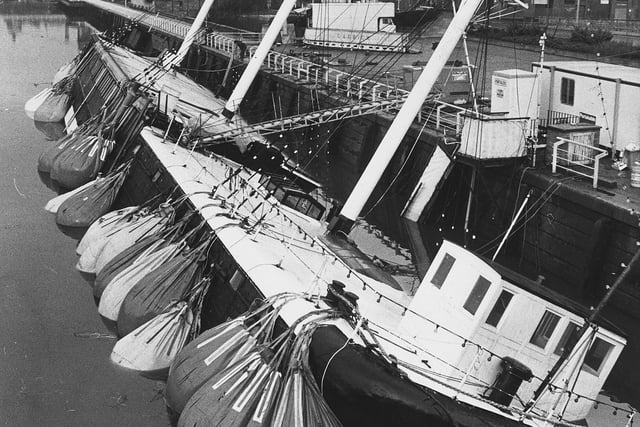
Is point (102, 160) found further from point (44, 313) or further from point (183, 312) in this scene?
point (183, 312)

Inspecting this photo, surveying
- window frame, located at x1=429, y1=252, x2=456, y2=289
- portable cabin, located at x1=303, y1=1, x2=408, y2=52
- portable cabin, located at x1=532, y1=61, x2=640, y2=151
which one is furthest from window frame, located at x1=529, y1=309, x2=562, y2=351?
portable cabin, located at x1=303, y1=1, x2=408, y2=52

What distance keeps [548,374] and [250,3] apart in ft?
286

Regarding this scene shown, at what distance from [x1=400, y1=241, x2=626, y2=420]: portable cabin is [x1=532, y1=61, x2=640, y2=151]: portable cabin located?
518 inches

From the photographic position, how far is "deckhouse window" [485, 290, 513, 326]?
1623cm

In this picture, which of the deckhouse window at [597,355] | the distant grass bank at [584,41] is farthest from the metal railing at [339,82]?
the deckhouse window at [597,355]

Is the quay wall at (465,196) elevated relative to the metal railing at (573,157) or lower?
lower

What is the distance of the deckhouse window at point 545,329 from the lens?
643 inches

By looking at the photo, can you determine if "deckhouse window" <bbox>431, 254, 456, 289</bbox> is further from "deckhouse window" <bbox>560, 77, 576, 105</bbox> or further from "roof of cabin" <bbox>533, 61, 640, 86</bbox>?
"deckhouse window" <bbox>560, 77, 576, 105</bbox>

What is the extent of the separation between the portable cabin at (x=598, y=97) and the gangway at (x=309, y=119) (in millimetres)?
7270

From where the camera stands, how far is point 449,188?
102 feet

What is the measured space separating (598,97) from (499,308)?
14.7 metres

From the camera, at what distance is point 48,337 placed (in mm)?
23500

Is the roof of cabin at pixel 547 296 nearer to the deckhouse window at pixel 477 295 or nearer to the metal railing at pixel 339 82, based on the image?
the deckhouse window at pixel 477 295

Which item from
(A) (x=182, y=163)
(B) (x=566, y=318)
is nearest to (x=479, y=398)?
(B) (x=566, y=318)
